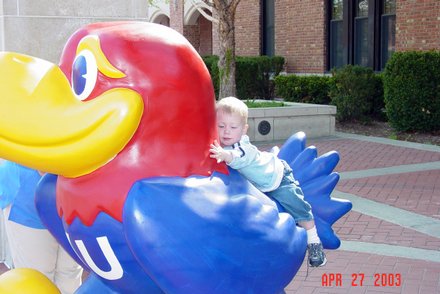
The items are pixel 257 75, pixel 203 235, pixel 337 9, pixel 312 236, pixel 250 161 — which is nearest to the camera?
pixel 203 235

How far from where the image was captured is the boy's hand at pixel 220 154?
7.82ft

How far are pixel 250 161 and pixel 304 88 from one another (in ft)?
44.1

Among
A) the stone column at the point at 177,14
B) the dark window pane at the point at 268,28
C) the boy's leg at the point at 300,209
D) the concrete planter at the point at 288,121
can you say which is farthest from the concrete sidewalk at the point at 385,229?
the stone column at the point at 177,14

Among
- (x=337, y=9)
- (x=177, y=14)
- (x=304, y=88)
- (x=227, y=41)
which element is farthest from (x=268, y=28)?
(x=177, y=14)

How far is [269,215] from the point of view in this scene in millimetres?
2400

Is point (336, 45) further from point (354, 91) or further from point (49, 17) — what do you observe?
point (49, 17)

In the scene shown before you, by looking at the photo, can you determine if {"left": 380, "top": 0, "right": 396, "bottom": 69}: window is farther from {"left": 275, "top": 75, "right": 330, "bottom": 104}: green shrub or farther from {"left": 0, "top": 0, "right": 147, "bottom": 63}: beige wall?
{"left": 0, "top": 0, "right": 147, "bottom": 63}: beige wall

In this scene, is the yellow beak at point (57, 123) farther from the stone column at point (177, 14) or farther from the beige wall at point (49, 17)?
the stone column at point (177, 14)

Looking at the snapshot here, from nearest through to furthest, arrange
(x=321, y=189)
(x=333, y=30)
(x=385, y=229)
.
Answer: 1. (x=321, y=189)
2. (x=385, y=229)
3. (x=333, y=30)

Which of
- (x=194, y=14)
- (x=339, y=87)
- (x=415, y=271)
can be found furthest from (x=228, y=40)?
(x=194, y=14)

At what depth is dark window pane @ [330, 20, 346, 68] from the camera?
16.6 meters

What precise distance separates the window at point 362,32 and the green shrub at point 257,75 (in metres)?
1.58

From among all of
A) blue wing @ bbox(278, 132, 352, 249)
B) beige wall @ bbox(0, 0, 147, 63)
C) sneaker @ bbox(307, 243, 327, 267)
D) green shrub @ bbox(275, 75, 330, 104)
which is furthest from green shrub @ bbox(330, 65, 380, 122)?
sneaker @ bbox(307, 243, 327, 267)

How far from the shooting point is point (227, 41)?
40.3 ft
